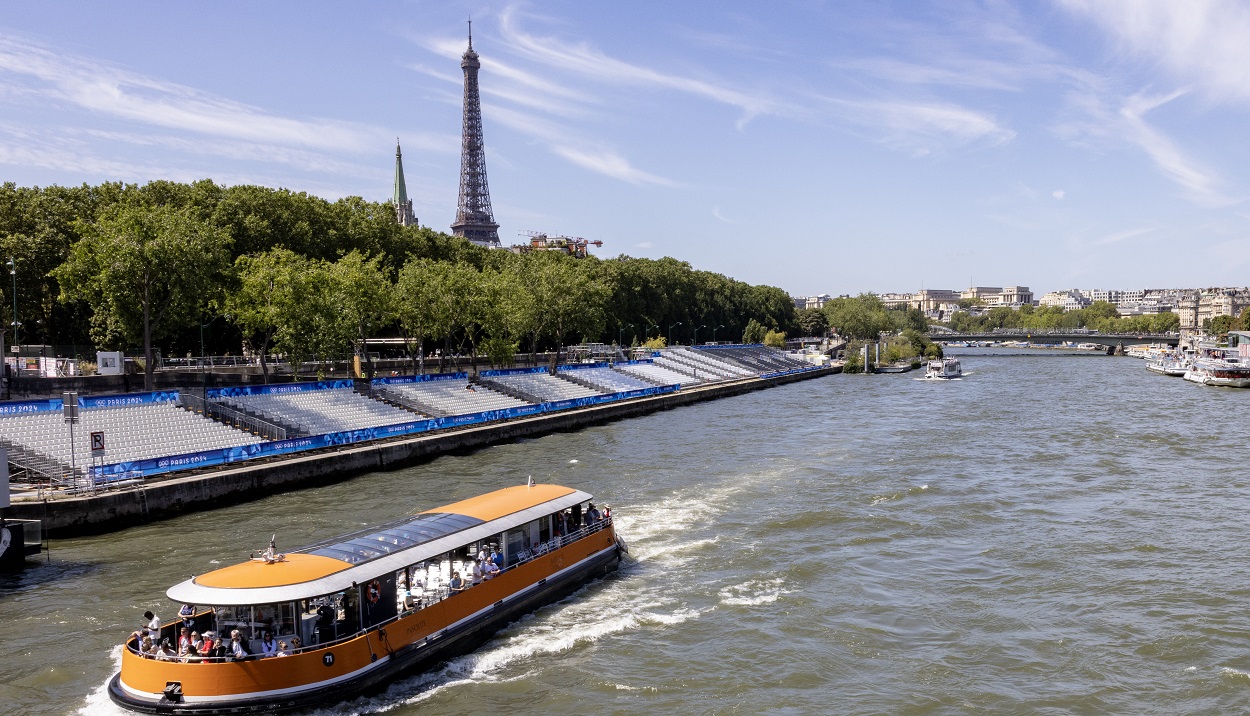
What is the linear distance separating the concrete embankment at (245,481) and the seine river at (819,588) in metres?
0.96

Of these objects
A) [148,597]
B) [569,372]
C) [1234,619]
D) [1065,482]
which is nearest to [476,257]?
[569,372]

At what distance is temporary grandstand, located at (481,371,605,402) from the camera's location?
68.9 m

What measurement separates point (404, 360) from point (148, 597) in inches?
2054

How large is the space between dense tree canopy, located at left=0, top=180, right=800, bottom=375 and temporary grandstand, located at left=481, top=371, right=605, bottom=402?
3.97 metres

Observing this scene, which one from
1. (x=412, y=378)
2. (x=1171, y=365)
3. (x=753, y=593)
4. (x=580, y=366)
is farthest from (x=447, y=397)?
(x=1171, y=365)

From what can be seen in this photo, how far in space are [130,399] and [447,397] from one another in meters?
22.0

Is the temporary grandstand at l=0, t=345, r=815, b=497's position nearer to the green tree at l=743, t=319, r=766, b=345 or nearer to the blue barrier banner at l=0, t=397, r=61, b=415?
the blue barrier banner at l=0, t=397, r=61, b=415

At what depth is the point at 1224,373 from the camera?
107875mm

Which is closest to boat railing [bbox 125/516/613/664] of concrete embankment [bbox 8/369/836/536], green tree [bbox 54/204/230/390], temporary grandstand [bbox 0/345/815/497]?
concrete embankment [bbox 8/369/836/536]

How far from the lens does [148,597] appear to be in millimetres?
23578

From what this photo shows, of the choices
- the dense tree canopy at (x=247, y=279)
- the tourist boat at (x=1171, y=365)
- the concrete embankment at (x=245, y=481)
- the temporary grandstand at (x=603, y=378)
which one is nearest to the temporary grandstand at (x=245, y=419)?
the concrete embankment at (x=245, y=481)

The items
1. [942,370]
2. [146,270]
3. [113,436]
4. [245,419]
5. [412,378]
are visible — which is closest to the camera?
[113,436]

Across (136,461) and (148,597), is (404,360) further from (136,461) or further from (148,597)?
(148,597)

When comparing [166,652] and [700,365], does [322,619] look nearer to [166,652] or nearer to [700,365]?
[166,652]
